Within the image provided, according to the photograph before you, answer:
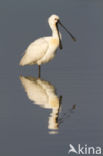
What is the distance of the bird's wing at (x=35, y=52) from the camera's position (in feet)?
56.6

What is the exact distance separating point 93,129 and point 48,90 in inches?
135

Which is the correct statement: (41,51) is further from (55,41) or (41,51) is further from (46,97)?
(46,97)

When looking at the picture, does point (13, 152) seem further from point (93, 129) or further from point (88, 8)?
point (88, 8)

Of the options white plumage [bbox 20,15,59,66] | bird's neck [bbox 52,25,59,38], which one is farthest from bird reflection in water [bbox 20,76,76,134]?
bird's neck [bbox 52,25,59,38]

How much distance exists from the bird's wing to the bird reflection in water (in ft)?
4.15

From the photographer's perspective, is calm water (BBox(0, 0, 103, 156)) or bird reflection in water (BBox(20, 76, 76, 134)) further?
bird reflection in water (BBox(20, 76, 76, 134))

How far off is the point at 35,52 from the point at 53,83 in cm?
248

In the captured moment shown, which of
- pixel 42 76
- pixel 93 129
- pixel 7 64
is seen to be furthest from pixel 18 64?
pixel 93 129

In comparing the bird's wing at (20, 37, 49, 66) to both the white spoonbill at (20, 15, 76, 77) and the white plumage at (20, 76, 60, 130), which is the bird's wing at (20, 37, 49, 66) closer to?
the white spoonbill at (20, 15, 76, 77)

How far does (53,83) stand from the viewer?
1509cm

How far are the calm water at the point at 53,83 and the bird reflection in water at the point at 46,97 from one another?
20 mm

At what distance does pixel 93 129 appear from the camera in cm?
1102

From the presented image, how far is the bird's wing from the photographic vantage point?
1726 centimetres

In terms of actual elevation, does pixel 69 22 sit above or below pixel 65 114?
above
